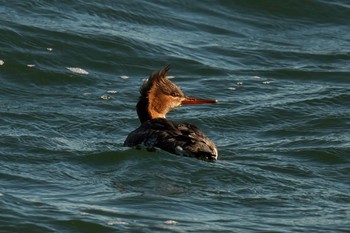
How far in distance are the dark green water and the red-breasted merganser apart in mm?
150

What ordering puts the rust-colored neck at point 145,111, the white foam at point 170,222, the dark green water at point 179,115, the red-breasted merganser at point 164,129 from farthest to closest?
the rust-colored neck at point 145,111, the red-breasted merganser at point 164,129, the dark green water at point 179,115, the white foam at point 170,222

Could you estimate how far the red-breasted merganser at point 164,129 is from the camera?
1134 centimetres

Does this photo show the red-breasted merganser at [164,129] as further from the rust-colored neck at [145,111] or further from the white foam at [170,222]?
the white foam at [170,222]

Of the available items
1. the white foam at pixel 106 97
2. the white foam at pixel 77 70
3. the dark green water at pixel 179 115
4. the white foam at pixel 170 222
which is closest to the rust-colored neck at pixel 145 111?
the dark green water at pixel 179 115

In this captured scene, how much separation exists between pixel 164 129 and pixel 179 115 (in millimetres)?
2626

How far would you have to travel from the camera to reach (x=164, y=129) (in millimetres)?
11734

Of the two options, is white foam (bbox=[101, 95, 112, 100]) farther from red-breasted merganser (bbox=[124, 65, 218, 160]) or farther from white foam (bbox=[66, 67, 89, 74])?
red-breasted merganser (bbox=[124, 65, 218, 160])

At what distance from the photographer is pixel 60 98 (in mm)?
14367

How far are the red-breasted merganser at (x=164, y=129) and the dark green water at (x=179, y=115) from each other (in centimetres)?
15

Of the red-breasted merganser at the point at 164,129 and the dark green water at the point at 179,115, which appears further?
the red-breasted merganser at the point at 164,129

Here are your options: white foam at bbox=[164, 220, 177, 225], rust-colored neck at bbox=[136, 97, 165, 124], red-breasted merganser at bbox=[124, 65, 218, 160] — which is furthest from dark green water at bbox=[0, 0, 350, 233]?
rust-colored neck at bbox=[136, 97, 165, 124]

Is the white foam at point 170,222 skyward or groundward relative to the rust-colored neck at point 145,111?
groundward

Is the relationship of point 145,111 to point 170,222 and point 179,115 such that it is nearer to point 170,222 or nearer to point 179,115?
point 179,115

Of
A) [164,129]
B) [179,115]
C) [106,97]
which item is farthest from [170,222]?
[106,97]
